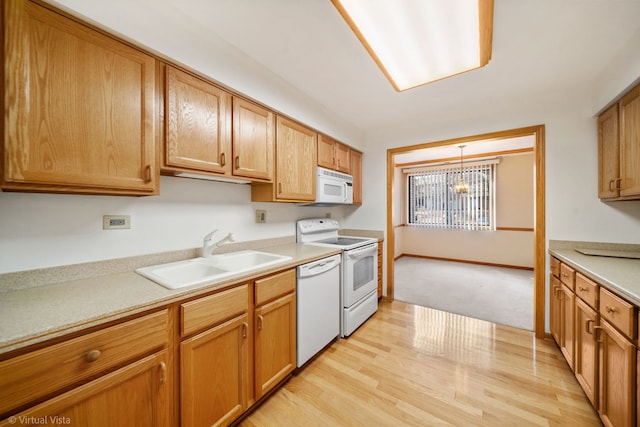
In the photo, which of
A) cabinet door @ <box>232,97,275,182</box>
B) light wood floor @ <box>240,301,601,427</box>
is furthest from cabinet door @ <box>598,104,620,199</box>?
cabinet door @ <box>232,97,275,182</box>

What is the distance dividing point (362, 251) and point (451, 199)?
3.93 m

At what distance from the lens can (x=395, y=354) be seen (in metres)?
2.04

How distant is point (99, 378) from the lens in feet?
2.81

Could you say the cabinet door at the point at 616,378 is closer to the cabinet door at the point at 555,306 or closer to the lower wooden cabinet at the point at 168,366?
the cabinet door at the point at 555,306

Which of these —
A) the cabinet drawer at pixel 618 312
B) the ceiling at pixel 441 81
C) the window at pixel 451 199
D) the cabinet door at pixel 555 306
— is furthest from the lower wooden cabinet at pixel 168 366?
the window at pixel 451 199

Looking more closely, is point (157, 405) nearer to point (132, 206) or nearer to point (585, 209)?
point (132, 206)

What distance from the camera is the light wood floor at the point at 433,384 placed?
4.66 feet

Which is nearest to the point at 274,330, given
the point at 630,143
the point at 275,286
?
the point at 275,286

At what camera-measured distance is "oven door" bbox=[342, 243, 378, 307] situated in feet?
7.41

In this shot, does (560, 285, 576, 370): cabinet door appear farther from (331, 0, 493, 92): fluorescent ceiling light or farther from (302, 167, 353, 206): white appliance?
(302, 167, 353, 206): white appliance

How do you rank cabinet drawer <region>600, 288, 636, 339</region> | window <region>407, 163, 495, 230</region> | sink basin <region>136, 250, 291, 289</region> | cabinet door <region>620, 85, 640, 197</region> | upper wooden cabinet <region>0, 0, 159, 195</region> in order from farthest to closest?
window <region>407, 163, 495, 230</region>, cabinet door <region>620, 85, 640, 197</region>, sink basin <region>136, 250, 291, 289</region>, cabinet drawer <region>600, 288, 636, 339</region>, upper wooden cabinet <region>0, 0, 159, 195</region>

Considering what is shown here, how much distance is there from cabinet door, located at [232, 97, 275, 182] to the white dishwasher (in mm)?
847

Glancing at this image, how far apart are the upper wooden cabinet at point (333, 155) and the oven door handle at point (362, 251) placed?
39.3 inches

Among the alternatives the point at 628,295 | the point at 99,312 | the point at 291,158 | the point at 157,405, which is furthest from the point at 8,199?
the point at 628,295
